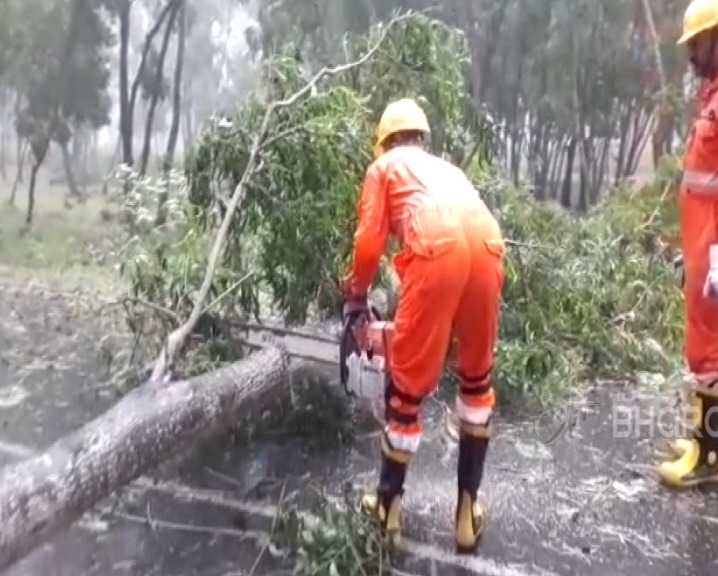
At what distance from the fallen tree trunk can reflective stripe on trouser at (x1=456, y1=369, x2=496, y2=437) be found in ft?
4.37

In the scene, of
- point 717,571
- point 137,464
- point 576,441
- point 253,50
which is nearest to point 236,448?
point 137,464

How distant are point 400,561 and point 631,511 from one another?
1.16 m

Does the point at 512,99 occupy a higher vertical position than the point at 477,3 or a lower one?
lower

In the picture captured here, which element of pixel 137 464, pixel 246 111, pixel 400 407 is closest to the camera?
pixel 400 407

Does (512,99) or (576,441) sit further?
(512,99)

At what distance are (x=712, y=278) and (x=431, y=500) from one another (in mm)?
1471

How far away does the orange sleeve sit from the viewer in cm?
354

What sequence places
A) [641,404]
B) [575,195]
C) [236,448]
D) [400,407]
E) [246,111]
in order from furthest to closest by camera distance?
1. [575,195]
2. [641,404]
3. [246,111]
4. [236,448]
5. [400,407]

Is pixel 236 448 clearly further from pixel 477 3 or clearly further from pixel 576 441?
pixel 477 3

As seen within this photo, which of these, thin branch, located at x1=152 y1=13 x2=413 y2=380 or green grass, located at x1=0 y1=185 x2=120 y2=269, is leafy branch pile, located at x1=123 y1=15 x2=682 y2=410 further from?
green grass, located at x1=0 y1=185 x2=120 y2=269

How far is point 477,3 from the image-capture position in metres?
8.68

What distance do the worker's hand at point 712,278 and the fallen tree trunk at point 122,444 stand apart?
7.28ft

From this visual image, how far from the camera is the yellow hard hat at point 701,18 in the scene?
3.93m

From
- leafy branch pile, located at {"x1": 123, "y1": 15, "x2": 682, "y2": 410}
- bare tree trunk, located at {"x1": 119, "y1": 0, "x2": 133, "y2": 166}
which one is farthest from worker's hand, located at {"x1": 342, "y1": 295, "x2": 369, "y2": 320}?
bare tree trunk, located at {"x1": 119, "y1": 0, "x2": 133, "y2": 166}
